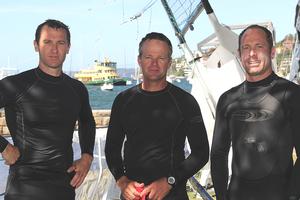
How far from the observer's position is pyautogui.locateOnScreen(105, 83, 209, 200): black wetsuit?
2.95 meters

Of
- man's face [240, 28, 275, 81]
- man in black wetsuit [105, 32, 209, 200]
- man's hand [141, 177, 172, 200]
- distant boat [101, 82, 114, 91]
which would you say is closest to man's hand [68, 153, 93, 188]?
Answer: man in black wetsuit [105, 32, 209, 200]

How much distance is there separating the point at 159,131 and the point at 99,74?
96752 millimetres

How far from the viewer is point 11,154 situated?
299cm

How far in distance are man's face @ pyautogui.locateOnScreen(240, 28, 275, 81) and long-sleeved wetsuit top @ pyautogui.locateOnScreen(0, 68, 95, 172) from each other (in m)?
1.26

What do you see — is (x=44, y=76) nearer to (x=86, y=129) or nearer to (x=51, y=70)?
(x=51, y=70)

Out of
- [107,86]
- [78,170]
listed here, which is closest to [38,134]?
[78,170]

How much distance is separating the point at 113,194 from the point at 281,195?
115 inches

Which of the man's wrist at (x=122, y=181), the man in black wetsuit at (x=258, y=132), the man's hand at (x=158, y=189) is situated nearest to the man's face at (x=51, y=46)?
the man's wrist at (x=122, y=181)

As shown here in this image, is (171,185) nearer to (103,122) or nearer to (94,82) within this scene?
(103,122)

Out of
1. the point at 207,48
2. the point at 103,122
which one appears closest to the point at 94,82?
the point at 103,122

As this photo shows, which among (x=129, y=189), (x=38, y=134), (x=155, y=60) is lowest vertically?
(x=129, y=189)

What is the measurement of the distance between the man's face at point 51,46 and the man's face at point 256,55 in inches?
48.8

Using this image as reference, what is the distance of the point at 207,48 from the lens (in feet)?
23.3

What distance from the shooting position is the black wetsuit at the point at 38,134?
3043 millimetres
